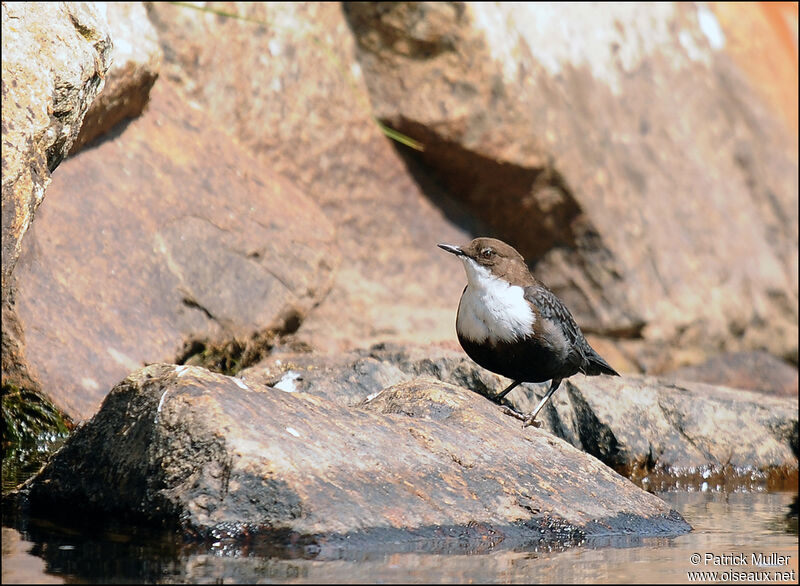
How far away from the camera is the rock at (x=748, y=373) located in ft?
29.6

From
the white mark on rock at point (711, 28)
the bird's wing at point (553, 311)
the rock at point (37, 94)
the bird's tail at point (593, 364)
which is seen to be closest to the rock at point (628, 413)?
the bird's tail at point (593, 364)

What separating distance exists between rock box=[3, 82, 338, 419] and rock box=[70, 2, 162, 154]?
0.16 meters

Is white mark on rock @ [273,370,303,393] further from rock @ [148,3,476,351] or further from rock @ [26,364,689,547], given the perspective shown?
rock @ [148,3,476,351]

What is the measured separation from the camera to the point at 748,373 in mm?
9211

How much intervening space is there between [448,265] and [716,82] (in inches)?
143

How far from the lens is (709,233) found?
10008 millimetres

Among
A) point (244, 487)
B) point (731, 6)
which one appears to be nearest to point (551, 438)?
point (244, 487)

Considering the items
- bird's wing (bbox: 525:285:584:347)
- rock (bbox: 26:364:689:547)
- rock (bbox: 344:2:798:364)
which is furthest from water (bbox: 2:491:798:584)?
rock (bbox: 344:2:798:364)

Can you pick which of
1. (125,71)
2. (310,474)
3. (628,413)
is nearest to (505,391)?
(628,413)

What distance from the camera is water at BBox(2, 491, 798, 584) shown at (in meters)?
3.22

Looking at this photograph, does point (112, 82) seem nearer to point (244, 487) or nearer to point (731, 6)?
point (244, 487)

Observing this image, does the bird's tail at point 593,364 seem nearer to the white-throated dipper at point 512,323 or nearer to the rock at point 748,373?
the white-throated dipper at point 512,323

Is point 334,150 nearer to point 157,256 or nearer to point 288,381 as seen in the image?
point 157,256

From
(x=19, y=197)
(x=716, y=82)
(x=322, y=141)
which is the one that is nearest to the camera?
(x=19, y=197)
